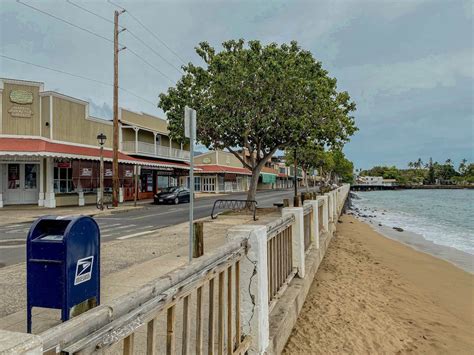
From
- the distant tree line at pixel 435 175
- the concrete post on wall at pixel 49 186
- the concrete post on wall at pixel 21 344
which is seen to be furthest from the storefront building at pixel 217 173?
the distant tree line at pixel 435 175

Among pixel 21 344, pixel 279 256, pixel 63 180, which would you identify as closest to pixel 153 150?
pixel 63 180

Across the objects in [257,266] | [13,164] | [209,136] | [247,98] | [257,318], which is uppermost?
[247,98]

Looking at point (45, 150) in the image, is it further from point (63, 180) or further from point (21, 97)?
point (21, 97)

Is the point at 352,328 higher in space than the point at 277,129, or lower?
lower

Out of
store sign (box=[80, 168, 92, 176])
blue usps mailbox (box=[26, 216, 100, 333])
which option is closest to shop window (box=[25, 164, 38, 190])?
store sign (box=[80, 168, 92, 176])

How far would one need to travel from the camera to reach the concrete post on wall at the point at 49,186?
2152 cm

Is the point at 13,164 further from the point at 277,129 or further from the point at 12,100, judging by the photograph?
the point at 277,129

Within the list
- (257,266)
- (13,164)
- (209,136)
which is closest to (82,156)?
(13,164)

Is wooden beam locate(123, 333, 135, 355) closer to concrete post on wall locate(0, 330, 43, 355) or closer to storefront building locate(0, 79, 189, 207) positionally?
concrete post on wall locate(0, 330, 43, 355)

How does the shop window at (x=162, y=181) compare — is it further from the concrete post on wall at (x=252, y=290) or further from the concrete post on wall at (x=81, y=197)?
the concrete post on wall at (x=252, y=290)

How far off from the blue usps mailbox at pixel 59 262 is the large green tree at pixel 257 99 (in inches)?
550

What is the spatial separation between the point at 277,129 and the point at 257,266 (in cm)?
1542

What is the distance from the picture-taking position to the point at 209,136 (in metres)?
19.0

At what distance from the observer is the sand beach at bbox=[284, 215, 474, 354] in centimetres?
481
